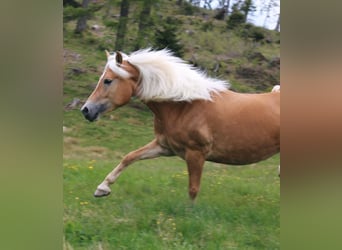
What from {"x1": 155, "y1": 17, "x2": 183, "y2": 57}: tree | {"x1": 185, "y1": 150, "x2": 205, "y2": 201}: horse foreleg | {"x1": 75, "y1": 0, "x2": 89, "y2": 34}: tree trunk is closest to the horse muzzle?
{"x1": 75, "y1": 0, "x2": 89, "y2": 34}: tree trunk

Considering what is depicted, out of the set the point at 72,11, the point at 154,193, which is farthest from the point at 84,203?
the point at 72,11

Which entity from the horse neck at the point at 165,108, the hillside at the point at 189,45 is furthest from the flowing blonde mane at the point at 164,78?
the hillside at the point at 189,45

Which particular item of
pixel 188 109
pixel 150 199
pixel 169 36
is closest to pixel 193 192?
pixel 150 199

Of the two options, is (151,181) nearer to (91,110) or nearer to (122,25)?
(91,110)

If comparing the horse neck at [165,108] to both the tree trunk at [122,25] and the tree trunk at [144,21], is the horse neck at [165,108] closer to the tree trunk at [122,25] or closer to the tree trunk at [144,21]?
the tree trunk at [144,21]

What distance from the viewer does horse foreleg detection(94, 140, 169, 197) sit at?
3.81 meters

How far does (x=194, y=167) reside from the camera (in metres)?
3.86

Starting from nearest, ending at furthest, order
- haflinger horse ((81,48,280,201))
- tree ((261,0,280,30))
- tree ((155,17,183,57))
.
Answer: tree ((261,0,280,30))
haflinger horse ((81,48,280,201))
tree ((155,17,183,57))

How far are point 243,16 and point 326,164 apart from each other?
2630mm

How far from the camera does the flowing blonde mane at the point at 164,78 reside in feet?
12.5

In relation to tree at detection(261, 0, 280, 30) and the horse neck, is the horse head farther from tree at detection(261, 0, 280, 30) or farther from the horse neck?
tree at detection(261, 0, 280, 30)

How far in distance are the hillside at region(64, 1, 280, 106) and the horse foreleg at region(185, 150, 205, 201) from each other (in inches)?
32.1

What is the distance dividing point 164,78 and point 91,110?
71 centimetres

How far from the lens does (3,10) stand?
47.3 inches
